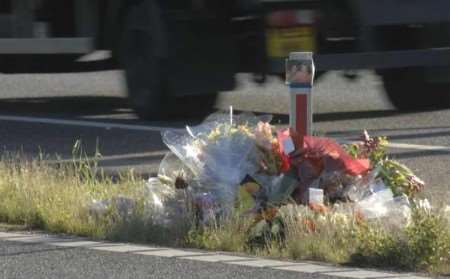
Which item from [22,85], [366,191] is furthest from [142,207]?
[22,85]

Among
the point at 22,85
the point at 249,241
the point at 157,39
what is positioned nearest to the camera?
the point at 249,241

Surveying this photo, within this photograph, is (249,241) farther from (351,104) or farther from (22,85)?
(22,85)

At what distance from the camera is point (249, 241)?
9.09 meters

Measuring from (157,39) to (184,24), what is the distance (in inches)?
12.1

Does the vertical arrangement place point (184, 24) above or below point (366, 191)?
above

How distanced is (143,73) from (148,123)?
0.50 meters

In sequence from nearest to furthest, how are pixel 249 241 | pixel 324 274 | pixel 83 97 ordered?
pixel 324 274 → pixel 249 241 → pixel 83 97

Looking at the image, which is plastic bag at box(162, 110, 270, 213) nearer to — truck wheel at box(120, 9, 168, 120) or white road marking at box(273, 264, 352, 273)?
white road marking at box(273, 264, 352, 273)

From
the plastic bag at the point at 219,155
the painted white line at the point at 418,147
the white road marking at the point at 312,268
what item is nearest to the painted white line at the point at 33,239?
the plastic bag at the point at 219,155

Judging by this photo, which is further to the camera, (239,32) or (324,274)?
(239,32)

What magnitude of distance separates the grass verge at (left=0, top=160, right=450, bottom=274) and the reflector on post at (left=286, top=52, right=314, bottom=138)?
0.94 metres

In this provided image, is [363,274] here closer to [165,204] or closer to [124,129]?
[165,204]

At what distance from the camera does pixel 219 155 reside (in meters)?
9.59

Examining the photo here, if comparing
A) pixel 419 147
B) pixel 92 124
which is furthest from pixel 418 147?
pixel 92 124
